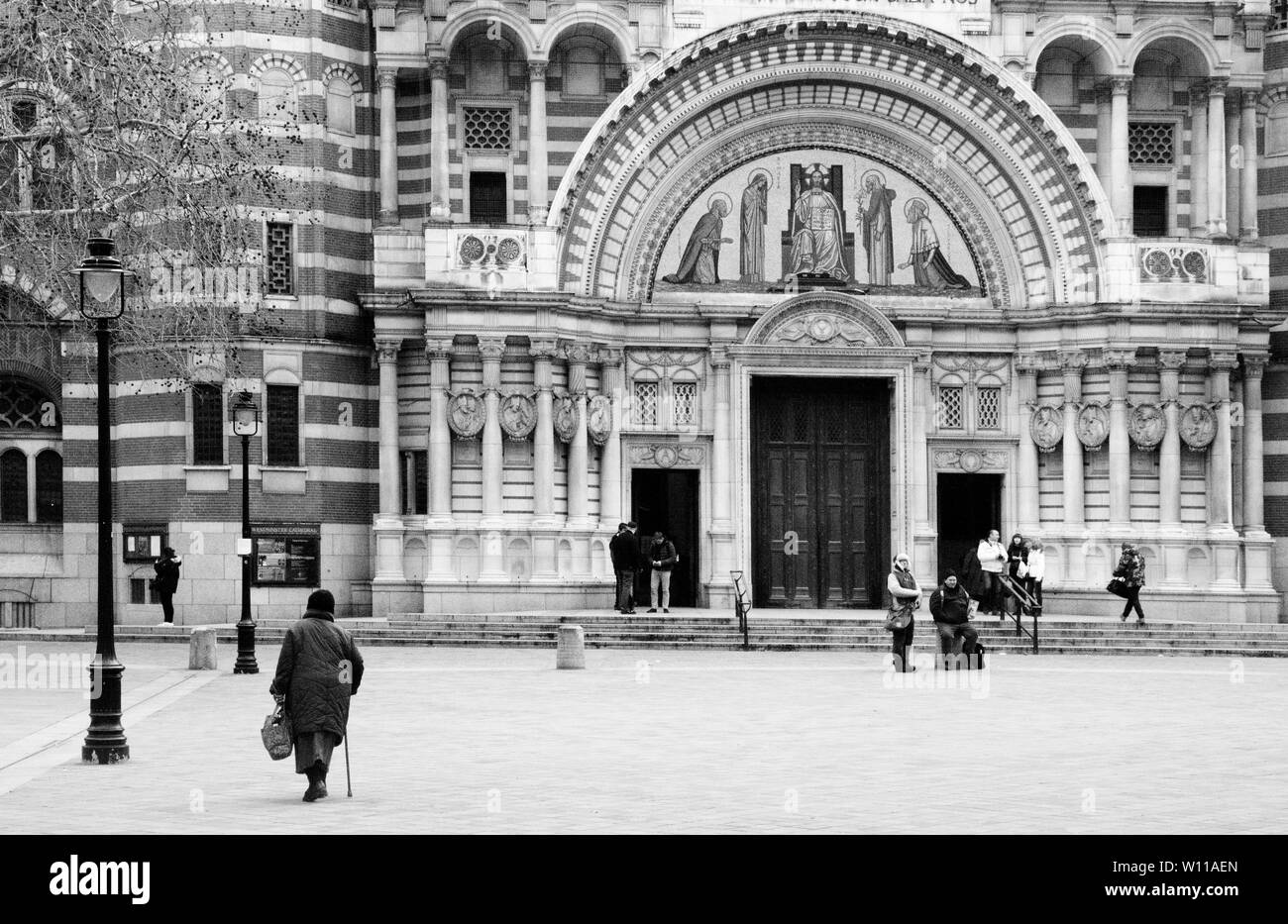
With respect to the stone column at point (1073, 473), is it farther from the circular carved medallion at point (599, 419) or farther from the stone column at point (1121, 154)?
the circular carved medallion at point (599, 419)

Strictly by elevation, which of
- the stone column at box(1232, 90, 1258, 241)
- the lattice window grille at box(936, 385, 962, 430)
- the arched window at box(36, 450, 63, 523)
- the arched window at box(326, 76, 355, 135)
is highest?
the arched window at box(326, 76, 355, 135)

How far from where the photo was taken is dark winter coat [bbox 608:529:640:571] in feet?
123

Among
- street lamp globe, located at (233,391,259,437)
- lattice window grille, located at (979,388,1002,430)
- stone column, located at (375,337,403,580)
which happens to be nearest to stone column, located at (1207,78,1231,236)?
lattice window grille, located at (979,388,1002,430)

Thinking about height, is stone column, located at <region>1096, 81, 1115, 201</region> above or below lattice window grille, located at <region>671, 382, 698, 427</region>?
above

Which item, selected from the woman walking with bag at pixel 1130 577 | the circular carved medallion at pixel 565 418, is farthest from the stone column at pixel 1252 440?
the circular carved medallion at pixel 565 418

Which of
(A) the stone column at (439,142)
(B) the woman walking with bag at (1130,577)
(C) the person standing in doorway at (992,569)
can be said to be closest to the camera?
(B) the woman walking with bag at (1130,577)

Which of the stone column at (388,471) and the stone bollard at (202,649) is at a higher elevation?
the stone column at (388,471)

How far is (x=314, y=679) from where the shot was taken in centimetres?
1617

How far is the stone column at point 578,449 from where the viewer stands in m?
39.9

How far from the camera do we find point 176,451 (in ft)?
129

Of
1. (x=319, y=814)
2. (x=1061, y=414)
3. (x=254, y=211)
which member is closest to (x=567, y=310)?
(x=254, y=211)

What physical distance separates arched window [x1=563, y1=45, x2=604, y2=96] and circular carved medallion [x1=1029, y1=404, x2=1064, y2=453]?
36.7ft

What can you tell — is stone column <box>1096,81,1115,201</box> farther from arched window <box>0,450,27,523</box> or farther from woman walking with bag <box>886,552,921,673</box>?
arched window <box>0,450,27,523</box>

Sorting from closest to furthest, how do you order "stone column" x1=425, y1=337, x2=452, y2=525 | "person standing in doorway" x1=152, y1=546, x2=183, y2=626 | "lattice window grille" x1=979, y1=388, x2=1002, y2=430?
1. "person standing in doorway" x1=152, y1=546, x2=183, y2=626
2. "stone column" x1=425, y1=337, x2=452, y2=525
3. "lattice window grille" x1=979, y1=388, x2=1002, y2=430
